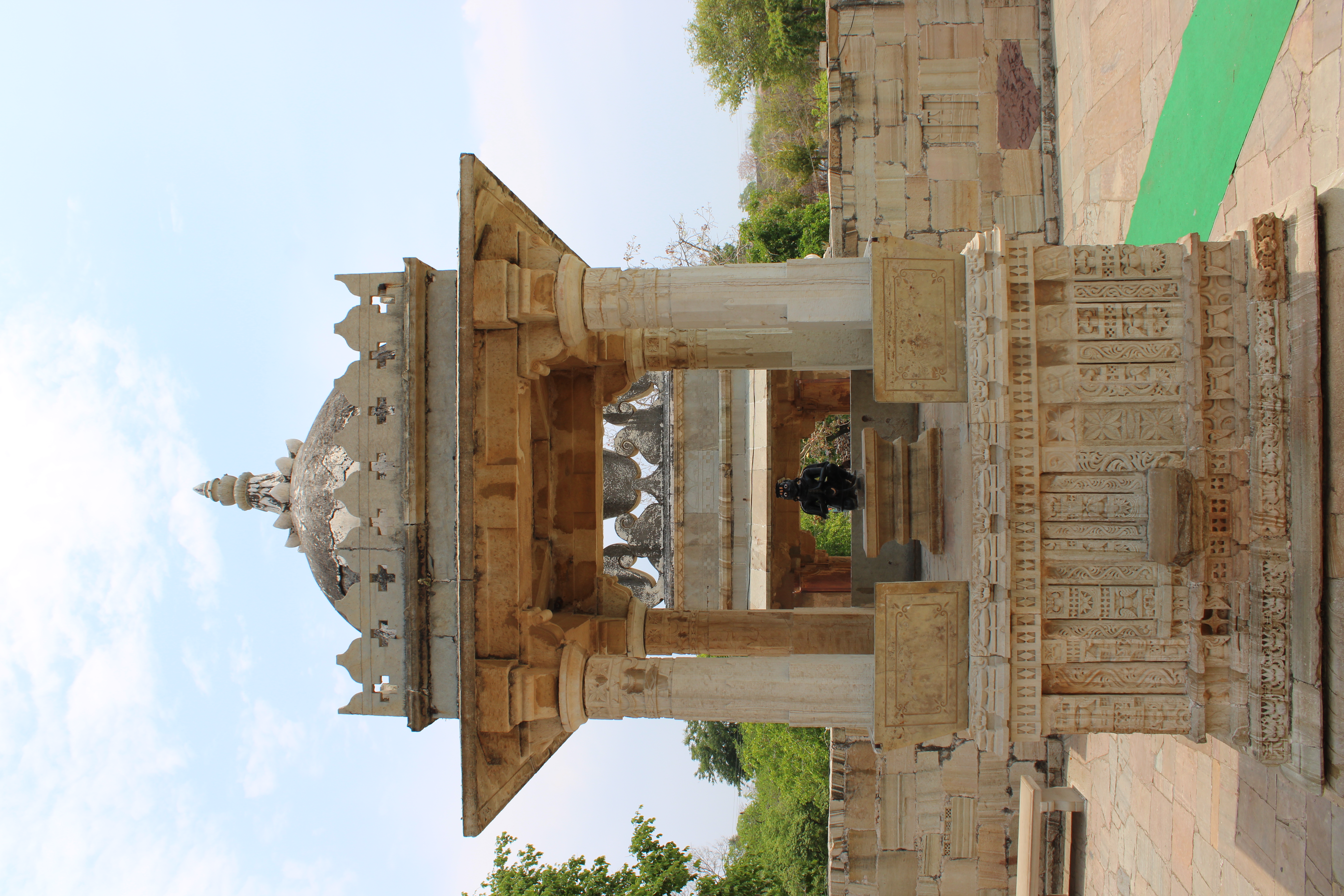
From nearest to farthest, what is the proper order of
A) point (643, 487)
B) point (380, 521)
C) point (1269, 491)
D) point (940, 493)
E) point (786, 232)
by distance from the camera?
point (1269, 491) → point (380, 521) → point (940, 493) → point (643, 487) → point (786, 232)

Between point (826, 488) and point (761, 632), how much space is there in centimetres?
157

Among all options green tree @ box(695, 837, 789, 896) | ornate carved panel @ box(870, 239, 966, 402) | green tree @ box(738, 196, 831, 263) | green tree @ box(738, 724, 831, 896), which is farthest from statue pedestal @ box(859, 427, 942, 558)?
green tree @ box(738, 724, 831, 896)

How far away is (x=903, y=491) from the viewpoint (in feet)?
21.6

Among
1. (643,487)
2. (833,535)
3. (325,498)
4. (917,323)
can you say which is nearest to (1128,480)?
(917,323)

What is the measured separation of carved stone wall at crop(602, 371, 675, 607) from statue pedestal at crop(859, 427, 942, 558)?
639cm

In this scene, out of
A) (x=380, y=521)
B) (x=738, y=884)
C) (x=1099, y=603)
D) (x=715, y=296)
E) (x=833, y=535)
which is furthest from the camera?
(x=833, y=535)

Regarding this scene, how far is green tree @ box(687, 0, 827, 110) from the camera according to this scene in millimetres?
22016

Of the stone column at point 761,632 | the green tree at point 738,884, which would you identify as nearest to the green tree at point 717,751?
the green tree at point 738,884

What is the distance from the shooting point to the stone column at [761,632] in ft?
26.1

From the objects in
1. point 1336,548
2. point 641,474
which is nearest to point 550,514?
point 641,474

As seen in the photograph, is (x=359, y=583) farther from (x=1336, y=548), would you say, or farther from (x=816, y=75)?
A: (x=816, y=75)

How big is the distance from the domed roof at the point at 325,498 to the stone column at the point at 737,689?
244 cm

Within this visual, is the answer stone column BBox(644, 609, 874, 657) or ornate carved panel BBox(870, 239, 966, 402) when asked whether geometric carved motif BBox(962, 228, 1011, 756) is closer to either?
ornate carved panel BBox(870, 239, 966, 402)

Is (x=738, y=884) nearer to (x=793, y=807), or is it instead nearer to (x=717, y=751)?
(x=793, y=807)
